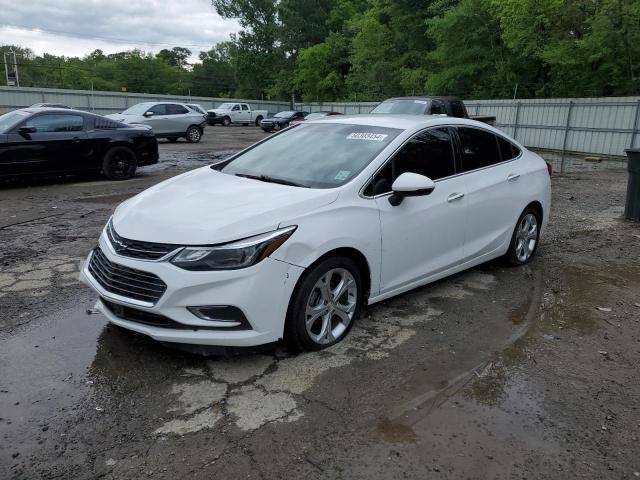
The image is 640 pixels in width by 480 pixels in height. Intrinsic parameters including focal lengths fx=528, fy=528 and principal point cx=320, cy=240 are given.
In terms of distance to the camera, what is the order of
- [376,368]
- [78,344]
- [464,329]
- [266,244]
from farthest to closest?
[464,329] < [78,344] < [376,368] < [266,244]

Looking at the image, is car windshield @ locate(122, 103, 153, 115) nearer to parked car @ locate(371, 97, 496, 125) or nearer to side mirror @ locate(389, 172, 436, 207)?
parked car @ locate(371, 97, 496, 125)

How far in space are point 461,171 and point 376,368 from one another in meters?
2.15

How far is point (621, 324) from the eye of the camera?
4.41m

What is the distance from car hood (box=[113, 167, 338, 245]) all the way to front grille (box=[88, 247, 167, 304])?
0.73 feet

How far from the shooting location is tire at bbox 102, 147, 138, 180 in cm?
1100

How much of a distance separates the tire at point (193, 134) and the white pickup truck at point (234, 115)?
644 inches

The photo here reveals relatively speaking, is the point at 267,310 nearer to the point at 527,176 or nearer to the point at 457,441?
the point at 457,441

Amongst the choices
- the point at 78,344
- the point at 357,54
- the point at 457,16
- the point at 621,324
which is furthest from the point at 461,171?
the point at 357,54

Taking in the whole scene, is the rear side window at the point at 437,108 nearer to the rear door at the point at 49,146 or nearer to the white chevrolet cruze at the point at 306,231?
the rear door at the point at 49,146

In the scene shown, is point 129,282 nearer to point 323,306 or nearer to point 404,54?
point 323,306

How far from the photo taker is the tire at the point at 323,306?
11.4ft

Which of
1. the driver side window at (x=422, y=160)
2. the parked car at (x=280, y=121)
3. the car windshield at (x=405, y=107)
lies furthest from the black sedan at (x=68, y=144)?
the parked car at (x=280, y=121)

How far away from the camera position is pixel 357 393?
3.23 metres

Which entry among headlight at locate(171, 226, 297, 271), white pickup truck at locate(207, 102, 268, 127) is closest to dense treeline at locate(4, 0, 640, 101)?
white pickup truck at locate(207, 102, 268, 127)
